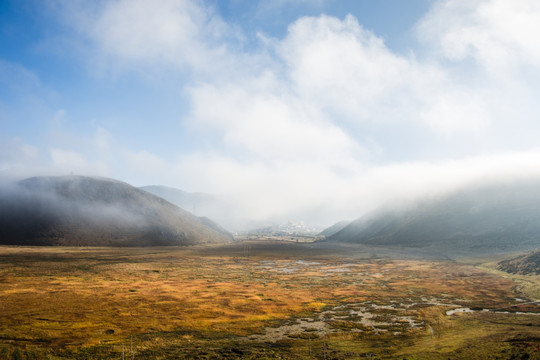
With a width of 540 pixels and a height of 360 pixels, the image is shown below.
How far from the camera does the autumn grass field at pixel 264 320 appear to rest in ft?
98.4

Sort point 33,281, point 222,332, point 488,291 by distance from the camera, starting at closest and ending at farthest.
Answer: point 222,332
point 488,291
point 33,281

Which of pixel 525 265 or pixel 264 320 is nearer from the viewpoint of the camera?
pixel 264 320

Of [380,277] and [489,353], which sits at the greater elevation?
[489,353]

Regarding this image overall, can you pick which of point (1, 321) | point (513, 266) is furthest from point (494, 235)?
point (1, 321)

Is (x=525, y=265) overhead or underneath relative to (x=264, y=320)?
underneath

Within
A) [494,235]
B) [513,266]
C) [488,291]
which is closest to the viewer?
[488,291]

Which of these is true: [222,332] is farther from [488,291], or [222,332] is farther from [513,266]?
[513,266]

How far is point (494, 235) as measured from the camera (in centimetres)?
19088

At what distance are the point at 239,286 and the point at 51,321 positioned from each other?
3989cm

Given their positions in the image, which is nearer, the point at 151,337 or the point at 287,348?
the point at 287,348

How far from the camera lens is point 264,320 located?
140 ft

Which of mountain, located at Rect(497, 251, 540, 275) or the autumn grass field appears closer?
the autumn grass field

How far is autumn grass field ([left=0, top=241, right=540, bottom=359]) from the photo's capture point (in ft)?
98.4

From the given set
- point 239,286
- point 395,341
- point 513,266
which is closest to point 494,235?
point 513,266
